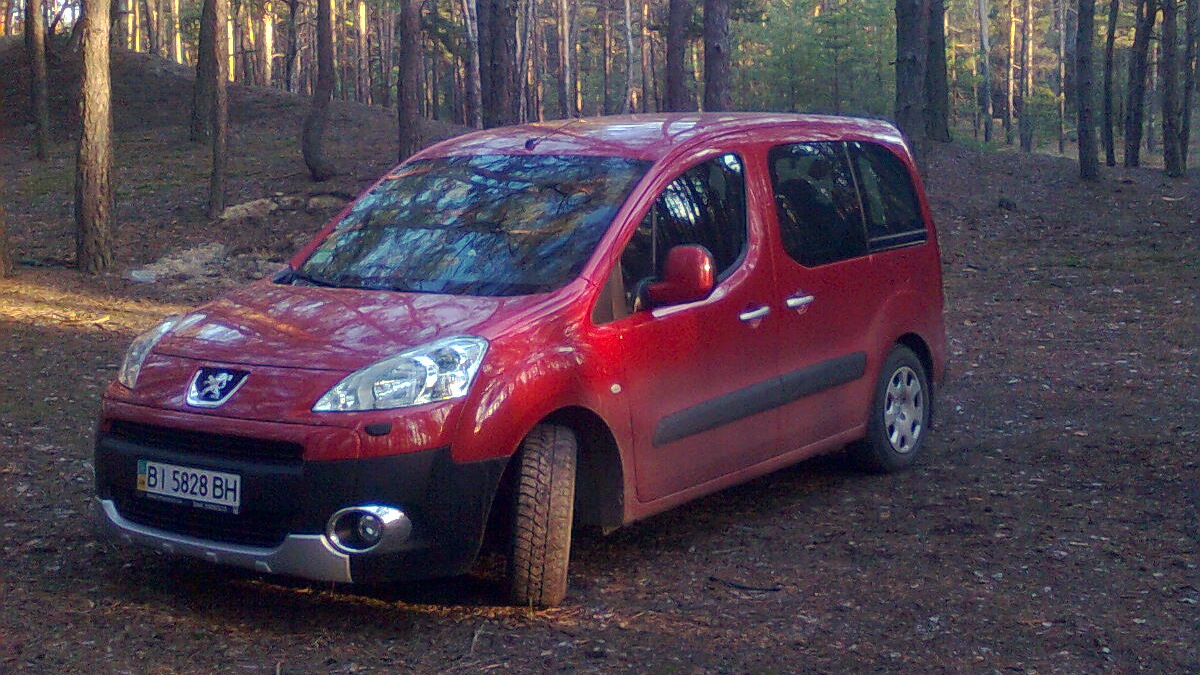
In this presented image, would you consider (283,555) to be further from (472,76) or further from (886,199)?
(472,76)

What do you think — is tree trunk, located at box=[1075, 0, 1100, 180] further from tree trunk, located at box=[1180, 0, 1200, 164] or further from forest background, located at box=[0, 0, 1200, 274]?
tree trunk, located at box=[1180, 0, 1200, 164]

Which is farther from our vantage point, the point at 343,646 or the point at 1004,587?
the point at 1004,587

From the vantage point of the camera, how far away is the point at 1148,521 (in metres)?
6.18

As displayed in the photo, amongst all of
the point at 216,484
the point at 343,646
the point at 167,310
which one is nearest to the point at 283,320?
the point at 216,484

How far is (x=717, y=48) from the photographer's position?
61.3ft

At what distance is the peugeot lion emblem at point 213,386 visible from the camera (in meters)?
4.56

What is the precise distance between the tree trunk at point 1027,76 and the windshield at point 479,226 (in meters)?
50.6

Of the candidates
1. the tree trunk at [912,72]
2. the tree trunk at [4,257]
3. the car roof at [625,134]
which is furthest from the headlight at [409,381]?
the tree trunk at [912,72]

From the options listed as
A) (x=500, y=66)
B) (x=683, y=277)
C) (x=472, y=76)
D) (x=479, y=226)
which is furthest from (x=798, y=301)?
(x=472, y=76)

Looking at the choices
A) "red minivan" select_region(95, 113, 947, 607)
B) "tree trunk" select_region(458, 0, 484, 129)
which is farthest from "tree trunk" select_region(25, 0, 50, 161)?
"red minivan" select_region(95, 113, 947, 607)

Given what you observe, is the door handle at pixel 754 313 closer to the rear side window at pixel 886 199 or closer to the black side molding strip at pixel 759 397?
the black side molding strip at pixel 759 397

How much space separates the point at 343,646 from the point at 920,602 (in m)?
2.28

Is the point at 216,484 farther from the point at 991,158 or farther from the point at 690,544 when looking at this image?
the point at 991,158

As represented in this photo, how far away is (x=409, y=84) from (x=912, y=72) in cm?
726
